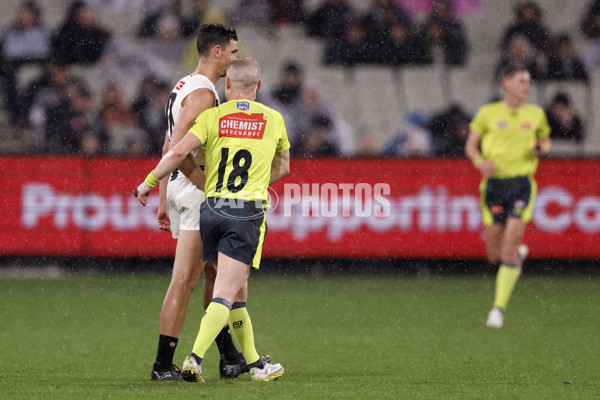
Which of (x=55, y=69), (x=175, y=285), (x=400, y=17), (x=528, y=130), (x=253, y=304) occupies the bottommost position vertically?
(x=253, y=304)

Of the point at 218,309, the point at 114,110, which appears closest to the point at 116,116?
the point at 114,110

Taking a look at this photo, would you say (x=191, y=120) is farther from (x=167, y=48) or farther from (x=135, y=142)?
(x=167, y=48)

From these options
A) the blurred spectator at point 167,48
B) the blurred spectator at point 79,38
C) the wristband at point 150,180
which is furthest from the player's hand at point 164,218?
the blurred spectator at point 167,48

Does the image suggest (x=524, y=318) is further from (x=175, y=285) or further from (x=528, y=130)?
(x=175, y=285)

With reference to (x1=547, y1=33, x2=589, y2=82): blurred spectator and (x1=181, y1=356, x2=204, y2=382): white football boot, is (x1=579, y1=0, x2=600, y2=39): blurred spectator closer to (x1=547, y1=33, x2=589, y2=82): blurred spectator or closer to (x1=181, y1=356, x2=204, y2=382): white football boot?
(x1=547, y1=33, x2=589, y2=82): blurred spectator

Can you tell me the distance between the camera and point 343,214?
12328mm

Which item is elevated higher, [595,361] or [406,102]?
[406,102]

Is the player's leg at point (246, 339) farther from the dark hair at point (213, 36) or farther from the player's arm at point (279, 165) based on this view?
the dark hair at point (213, 36)

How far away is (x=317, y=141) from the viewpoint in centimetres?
1293

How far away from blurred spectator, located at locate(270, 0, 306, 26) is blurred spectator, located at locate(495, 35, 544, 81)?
10.4 feet

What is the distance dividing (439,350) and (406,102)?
328 inches

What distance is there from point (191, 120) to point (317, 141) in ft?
23.9

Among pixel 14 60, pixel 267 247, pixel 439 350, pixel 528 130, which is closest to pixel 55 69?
pixel 14 60

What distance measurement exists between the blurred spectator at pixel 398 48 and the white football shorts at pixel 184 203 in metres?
9.33
